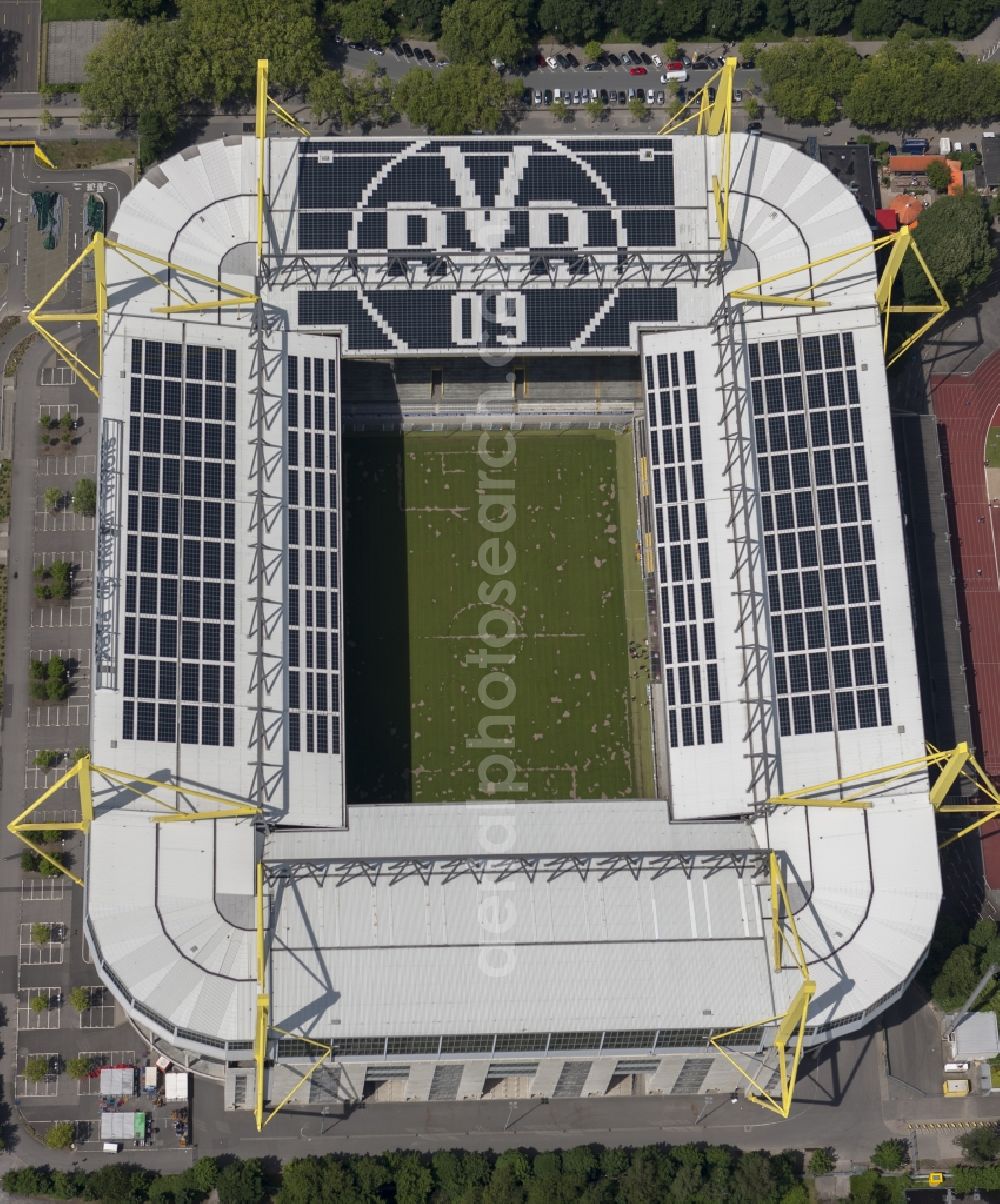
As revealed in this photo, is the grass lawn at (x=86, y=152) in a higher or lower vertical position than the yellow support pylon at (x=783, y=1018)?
higher

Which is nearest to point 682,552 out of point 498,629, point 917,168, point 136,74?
point 498,629

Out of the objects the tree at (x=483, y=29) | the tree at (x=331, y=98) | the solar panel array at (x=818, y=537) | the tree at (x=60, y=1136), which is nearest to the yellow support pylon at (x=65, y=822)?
the tree at (x=60, y=1136)

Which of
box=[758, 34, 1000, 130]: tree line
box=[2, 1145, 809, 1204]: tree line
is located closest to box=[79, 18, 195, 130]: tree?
box=[758, 34, 1000, 130]: tree line

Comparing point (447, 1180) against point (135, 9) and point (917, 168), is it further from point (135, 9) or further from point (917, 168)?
point (135, 9)

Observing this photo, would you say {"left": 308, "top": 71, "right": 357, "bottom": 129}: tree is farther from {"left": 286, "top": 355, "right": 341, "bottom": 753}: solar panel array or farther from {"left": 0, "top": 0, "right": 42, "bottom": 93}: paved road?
{"left": 286, "top": 355, "right": 341, "bottom": 753}: solar panel array

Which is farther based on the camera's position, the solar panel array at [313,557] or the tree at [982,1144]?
the tree at [982,1144]

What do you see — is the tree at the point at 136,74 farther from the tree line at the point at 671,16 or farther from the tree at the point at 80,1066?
the tree at the point at 80,1066
